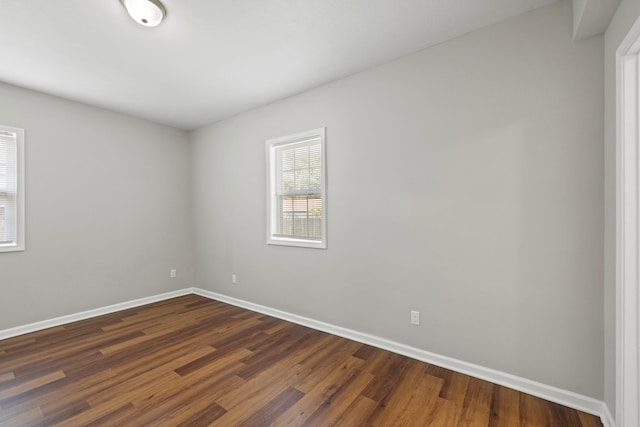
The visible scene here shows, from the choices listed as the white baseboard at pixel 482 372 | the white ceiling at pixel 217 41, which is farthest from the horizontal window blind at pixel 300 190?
the white baseboard at pixel 482 372

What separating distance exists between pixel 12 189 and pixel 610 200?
→ 5.11m

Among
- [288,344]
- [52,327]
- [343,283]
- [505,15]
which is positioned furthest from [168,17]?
[52,327]

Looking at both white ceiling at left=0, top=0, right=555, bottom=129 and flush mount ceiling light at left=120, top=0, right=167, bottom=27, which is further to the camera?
white ceiling at left=0, top=0, right=555, bottom=129

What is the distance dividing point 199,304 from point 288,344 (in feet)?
6.04

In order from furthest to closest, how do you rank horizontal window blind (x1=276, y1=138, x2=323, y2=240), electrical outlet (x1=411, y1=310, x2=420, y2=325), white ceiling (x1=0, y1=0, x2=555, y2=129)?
horizontal window blind (x1=276, y1=138, x2=323, y2=240), electrical outlet (x1=411, y1=310, x2=420, y2=325), white ceiling (x1=0, y1=0, x2=555, y2=129)

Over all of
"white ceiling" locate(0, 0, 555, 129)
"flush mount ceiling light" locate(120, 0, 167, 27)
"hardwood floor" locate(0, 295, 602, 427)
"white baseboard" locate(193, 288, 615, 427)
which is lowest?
"hardwood floor" locate(0, 295, 602, 427)

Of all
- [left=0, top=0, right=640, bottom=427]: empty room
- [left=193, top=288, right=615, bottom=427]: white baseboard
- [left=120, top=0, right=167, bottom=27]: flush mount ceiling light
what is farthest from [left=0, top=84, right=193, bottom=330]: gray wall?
[left=193, top=288, right=615, bottom=427]: white baseboard

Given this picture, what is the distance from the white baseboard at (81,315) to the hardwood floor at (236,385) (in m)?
0.11

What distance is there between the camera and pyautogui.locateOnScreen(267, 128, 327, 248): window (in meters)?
3.07

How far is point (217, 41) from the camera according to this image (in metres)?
2.21

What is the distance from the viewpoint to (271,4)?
1.84 metres

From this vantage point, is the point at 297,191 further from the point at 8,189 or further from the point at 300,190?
the point at 8,189

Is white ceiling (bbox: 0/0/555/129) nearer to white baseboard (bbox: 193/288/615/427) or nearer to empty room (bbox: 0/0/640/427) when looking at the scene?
empty room (bbox: 0/0/640/427)

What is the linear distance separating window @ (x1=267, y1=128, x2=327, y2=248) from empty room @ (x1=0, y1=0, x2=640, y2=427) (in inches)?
1.1
